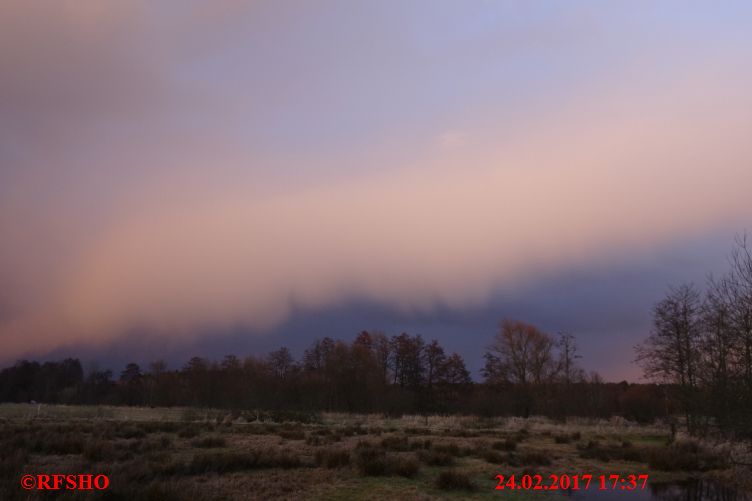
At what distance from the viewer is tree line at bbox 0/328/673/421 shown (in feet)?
181

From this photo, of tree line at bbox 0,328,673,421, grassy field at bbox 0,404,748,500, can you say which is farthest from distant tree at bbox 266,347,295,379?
grassy field at bbox 0,404,748,500

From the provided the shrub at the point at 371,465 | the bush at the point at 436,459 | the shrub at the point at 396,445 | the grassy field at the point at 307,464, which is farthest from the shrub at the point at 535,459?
the shrub at the point at 371,465

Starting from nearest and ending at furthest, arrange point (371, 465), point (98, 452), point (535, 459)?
1. point (371, 465)
2. point (98, 452)
3. point (535, 459)

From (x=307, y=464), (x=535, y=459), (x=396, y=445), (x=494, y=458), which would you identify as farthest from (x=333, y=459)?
(x=535, y=459)

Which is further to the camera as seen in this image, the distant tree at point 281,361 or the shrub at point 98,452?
the distant tree at point 281,361

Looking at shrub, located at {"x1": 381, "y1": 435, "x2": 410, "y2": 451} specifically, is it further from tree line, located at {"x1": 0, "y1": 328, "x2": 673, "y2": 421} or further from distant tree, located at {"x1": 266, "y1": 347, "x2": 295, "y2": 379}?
distant tree, located at {"x1": 266, "y1": 347, "x2": 295, "y2": 379}

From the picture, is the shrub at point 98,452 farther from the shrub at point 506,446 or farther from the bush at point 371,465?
the shrub at point 506,446

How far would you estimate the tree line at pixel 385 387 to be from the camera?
2170 inches

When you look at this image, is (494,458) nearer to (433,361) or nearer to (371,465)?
(371,465)

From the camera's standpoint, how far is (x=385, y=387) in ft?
214

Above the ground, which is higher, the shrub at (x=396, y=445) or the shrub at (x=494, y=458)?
the shrub at (x=494, y=458)

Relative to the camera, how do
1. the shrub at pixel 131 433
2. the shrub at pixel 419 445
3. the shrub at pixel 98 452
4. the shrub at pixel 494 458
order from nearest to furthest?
1. the shrub at pixel 98 452
2. the shrub at pixel 494 458
3. the shrub at pixel 419 445
4. the shrub at pixel 131 433

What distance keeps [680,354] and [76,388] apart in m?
90.3

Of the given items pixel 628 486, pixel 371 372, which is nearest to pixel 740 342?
pixel 628 486
